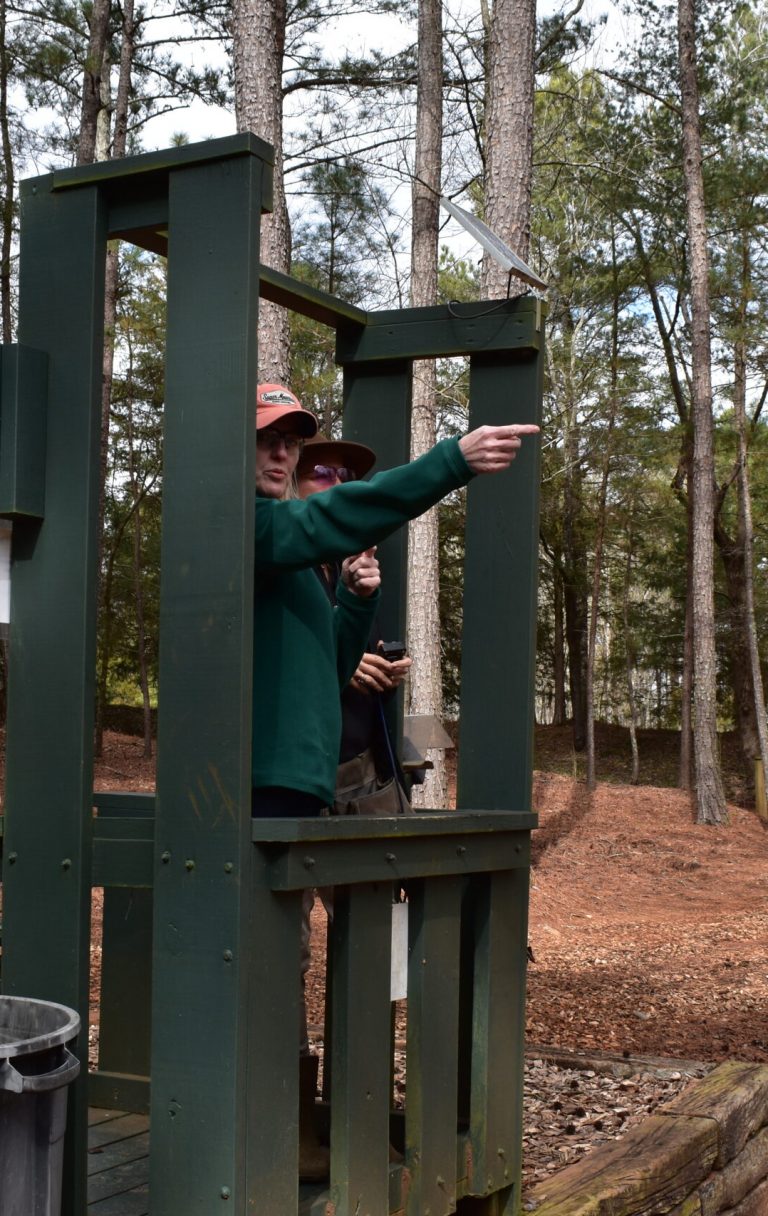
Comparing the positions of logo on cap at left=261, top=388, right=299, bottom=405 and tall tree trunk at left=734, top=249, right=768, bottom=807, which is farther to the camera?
tall tree trunk at left=734, top=249, right=768, bottom=807

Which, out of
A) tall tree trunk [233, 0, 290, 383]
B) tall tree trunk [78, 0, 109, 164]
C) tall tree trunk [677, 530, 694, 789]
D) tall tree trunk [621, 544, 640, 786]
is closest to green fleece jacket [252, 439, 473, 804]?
tall tree trunk [233, 0, 290, 383]

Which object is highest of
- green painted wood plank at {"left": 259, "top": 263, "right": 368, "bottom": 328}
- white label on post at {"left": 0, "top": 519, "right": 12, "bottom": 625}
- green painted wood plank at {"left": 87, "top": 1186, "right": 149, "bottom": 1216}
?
green painted wood plank at {"left": 259, "top": 263, "right": 368, "bottom": 328}

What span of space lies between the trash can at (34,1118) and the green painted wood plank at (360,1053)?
0.61 m

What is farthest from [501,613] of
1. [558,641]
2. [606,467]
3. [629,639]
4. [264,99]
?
[558,641]

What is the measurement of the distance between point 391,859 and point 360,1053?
39cm

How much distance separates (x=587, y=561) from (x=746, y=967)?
17489 millimetres

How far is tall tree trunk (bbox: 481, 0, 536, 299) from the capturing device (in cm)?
868

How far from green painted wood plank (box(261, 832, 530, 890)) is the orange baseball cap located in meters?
0.91

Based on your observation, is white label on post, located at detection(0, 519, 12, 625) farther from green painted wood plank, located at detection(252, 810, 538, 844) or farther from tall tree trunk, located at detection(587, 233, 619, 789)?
tall tree trunk, located at detection(587, 233, 619, 789)

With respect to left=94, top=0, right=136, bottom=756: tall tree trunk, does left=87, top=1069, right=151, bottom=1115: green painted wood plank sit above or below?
below

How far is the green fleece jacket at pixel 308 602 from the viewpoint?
233 cm

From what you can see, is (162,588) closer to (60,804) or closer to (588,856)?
A: (60,804)

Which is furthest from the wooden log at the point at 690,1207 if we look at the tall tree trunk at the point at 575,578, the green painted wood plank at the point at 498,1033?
the tall tree trunk at the point at 575,578

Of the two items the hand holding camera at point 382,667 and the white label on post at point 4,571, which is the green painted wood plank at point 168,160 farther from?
the hand holding camera at point 382,667
